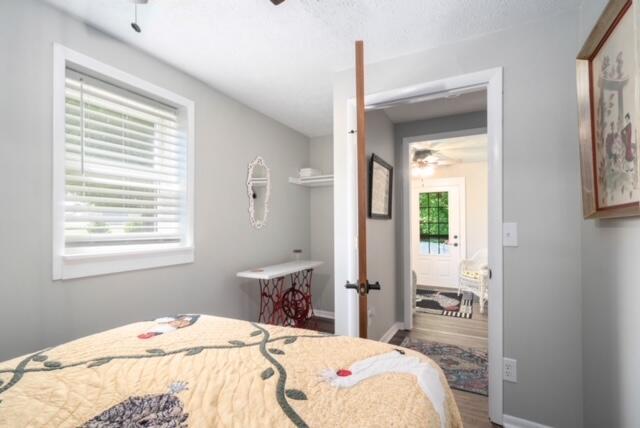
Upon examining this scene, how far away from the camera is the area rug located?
4160 millimetres

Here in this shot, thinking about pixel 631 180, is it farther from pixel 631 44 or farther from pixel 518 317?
pixel 518 317

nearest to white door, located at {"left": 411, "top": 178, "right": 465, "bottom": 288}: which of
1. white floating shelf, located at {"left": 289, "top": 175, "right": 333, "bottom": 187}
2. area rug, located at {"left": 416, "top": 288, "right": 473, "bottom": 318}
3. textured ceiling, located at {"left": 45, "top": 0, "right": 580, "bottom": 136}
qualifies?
area rug, located at {"left": 416, "top": 288, "right": 473, "bottom": 318}

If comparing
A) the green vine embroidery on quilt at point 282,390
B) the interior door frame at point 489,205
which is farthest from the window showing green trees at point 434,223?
the green vine embroidery on quilt at point 282,390

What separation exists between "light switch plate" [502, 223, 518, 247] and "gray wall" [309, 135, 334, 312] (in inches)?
92.3

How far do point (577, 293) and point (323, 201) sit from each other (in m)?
2.82

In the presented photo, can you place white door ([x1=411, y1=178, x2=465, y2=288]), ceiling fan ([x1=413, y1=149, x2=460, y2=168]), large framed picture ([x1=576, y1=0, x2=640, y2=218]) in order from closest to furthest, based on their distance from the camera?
large framed picture ([x1=576, y1=0, x2=640, y2=218]), ceiling fan ([x1=413, y1=149, x2=460, y2=168]), white door ([x1=411, y1=178, x2=465, y2=288])

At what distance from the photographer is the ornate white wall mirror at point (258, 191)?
Result: 3021 millimetres

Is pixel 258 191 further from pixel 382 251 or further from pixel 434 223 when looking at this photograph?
pixel 434 223

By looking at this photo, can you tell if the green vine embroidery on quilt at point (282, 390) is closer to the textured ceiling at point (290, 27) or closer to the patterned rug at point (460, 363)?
the textured ceiling at point (290, 27)

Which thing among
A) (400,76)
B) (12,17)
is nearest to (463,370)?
(400,76)

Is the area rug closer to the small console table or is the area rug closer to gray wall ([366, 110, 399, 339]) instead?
gray wall ([366, 110, 399, 339])

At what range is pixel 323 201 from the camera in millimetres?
4039

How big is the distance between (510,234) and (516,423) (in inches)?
43.1

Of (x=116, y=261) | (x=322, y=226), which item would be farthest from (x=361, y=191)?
(x=322, y=226)
